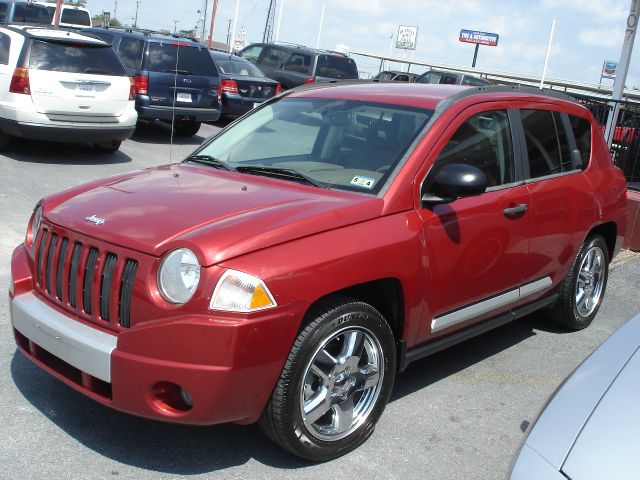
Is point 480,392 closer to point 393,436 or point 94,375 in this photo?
point 393,436

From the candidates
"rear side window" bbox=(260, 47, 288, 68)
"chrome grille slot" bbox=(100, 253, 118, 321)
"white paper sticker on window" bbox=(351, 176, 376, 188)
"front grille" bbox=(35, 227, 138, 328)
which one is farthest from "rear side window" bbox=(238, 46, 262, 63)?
"chrome grille slot" bbox=(100, 253, 118, 321)

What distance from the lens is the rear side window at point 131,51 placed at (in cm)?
1327

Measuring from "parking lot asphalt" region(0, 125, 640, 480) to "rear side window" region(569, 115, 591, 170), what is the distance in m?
1.39

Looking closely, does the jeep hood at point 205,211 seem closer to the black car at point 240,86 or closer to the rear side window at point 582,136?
the rear side window at point 582,136

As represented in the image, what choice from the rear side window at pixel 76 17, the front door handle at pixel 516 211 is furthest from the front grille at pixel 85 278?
the rear side window at pixel 76 17

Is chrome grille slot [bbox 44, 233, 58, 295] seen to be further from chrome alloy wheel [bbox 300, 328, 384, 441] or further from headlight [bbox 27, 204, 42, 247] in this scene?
chrome alloy wheel [bbox 300, 328, 384, 441]

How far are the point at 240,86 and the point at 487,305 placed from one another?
12.0 meters

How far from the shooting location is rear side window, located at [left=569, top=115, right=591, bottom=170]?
5.67 m

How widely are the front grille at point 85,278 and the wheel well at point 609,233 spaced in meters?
3.91

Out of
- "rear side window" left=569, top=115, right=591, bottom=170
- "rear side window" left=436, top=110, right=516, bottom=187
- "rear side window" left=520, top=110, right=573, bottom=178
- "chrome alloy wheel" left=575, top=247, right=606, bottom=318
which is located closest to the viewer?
"rear side window" left=436, top=110, right=516, bottom=187

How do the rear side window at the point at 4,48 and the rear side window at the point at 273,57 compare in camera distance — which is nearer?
the rear side window at the point at 4,48

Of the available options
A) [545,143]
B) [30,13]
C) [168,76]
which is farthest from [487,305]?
[30,13]

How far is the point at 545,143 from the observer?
5215 mm

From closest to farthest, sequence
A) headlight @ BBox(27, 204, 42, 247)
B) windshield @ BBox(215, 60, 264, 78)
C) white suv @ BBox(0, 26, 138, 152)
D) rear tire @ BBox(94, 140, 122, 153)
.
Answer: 1. headlight @ BBox(27, 204, 42, 247)
2. white suv @ BBox(0, 26, 138, 152)
3. rear tire @ BBox(94, 140, 122, 153)
4. windshield @ BBox(215, 60, 264, 78)
